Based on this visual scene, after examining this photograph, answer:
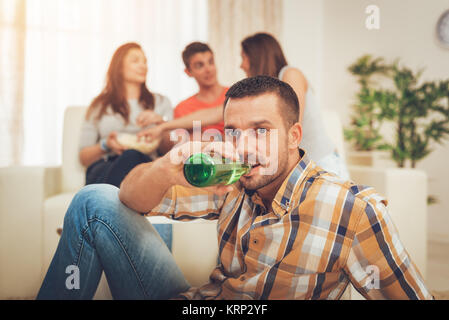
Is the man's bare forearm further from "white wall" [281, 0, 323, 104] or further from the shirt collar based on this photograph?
"white wall" [281, 0, 323, 104]

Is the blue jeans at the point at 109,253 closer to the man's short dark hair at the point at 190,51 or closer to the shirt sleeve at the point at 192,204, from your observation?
the shirt sleeve at the point at 192,204

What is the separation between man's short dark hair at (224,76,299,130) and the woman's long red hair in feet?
1.25

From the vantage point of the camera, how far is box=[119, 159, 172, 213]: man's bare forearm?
18.5 inches

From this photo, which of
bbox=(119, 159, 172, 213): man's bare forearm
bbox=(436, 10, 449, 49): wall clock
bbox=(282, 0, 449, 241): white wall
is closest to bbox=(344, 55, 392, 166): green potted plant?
bbox=(282, 0, 449, 241): white wall

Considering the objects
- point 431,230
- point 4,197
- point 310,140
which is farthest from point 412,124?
point 4,197

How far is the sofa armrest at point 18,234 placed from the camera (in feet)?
1.98

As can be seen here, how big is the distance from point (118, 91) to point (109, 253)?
44cm

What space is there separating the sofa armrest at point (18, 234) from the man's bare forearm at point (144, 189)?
0.22m

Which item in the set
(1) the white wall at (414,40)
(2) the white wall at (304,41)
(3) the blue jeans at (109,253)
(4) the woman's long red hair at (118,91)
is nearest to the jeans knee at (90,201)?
(3) the blue jeans at (109,253)

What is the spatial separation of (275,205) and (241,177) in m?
0.08

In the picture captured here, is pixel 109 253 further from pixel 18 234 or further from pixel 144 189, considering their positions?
pixel 18 234

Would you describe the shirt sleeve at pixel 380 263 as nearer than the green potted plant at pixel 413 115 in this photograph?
Yes

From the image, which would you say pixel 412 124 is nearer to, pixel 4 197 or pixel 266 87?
pixel 266 87

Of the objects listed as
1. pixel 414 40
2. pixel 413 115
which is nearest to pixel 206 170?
pixel 414 40
